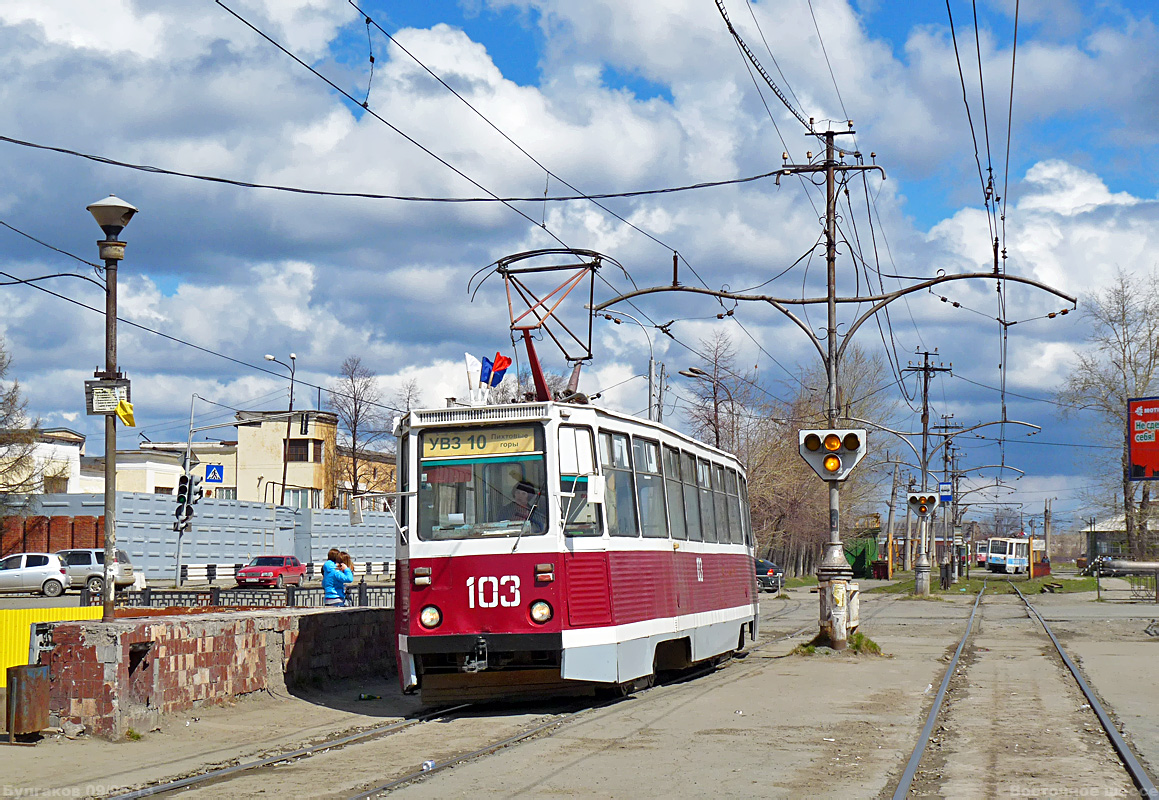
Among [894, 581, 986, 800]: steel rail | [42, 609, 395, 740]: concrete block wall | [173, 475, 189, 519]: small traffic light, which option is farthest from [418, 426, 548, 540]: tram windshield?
→ [173, 475, 189, 519]: small traffic light

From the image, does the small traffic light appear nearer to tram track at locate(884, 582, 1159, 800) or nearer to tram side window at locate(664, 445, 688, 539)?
tram side window at locate(664, 445, 688, 539)

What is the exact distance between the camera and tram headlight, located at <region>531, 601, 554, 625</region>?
12477 mm

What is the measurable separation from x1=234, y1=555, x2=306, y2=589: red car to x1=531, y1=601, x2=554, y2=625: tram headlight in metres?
35.8

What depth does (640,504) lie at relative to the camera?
1409cm

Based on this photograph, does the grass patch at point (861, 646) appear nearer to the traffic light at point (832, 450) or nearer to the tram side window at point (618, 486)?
the traffic light at point (832, 450)

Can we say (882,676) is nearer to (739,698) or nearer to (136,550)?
(739,698)

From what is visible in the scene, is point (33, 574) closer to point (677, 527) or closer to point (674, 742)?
point (677, 527)

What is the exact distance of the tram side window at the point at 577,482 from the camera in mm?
12719

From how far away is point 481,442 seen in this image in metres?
13.0

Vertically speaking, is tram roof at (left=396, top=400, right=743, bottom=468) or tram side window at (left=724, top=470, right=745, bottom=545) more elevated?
tram roof at (left=396, top=400, right=743, bottom=468)

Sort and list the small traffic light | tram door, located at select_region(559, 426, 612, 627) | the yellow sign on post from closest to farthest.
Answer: tram door, located at select_region(559, 426, 612, 627), the yellow sign on post, the small traffic light

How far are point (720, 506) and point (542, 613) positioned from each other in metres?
6.06

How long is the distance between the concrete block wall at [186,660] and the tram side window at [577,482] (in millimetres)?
3685

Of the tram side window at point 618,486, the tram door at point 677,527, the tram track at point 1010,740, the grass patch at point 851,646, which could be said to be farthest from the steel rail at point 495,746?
the tram track at point 1010,740
